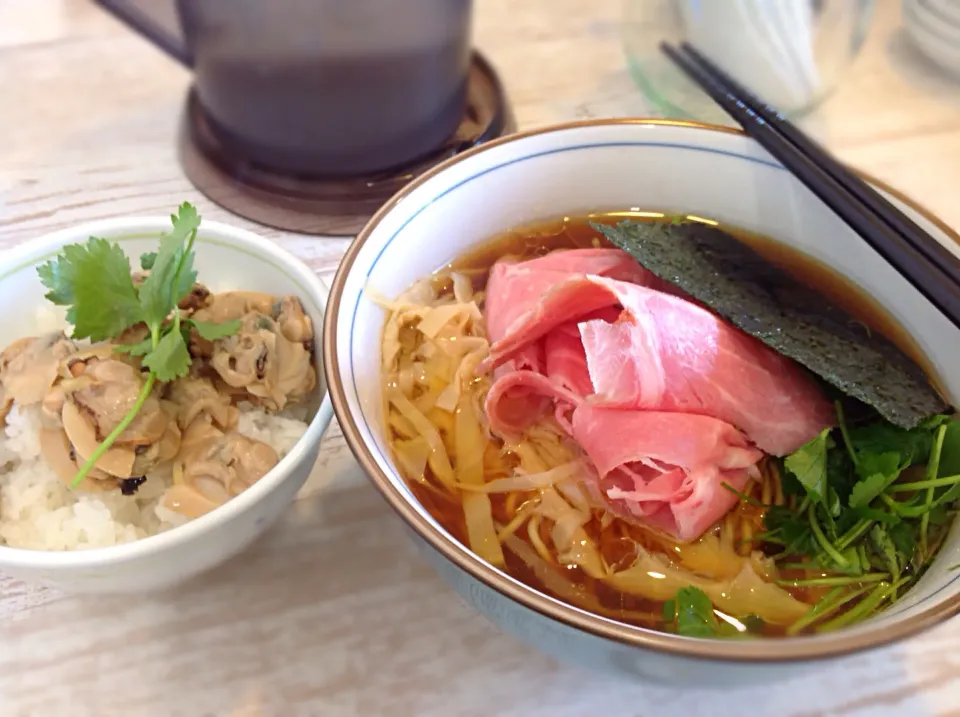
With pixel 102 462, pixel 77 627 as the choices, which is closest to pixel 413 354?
pixel 102 462

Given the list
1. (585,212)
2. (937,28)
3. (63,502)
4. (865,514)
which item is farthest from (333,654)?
(937,28)

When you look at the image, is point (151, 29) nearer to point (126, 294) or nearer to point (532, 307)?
point (126, 294)

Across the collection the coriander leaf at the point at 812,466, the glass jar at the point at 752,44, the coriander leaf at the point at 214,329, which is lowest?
the coriander leaf at the point at 214,329

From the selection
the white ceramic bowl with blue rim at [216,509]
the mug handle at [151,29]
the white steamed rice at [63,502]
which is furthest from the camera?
the mug handle at [151,29]

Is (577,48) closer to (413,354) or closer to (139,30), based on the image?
(139,30)

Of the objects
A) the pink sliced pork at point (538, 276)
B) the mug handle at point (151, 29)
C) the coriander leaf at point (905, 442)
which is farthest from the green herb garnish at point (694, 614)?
the mug handle at point (151, 29)

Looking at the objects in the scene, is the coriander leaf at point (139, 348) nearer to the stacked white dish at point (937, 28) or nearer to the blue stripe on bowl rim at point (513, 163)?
the blue stripe on bowl rim at point (513, 163)

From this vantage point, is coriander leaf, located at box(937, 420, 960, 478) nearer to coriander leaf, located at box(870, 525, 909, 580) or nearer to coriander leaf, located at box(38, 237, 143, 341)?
coriander leaf, located at box(870, 525, 909, 580)
